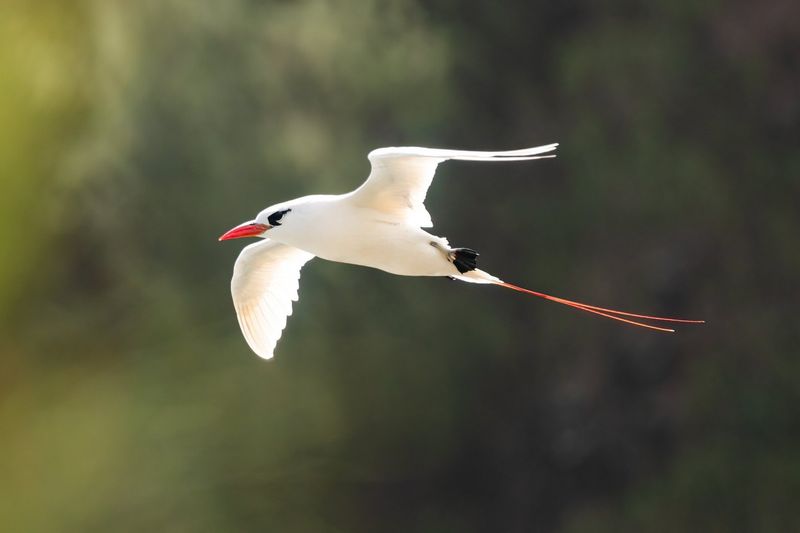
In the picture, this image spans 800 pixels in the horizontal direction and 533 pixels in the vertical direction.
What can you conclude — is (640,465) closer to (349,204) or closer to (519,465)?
(519,465)

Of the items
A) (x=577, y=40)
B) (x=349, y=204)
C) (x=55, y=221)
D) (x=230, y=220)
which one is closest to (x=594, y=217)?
(x=577, y=40)

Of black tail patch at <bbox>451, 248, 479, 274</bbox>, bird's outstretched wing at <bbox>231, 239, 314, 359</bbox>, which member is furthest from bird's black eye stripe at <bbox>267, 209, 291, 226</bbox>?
bird's outstretched wing at <bbox>231, 239, 314, 359</bbox>

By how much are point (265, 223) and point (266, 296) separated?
923mm

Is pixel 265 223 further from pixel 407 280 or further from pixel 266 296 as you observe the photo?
pixel 407 280

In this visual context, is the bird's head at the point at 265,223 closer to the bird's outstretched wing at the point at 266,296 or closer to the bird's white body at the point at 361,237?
the bird's white body at the point at 361,237

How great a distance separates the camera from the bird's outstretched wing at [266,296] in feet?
20.3

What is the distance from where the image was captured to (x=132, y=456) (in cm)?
957

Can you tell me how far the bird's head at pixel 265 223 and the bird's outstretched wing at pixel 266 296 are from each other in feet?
2.56

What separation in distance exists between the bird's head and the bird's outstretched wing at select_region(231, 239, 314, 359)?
2.56ft

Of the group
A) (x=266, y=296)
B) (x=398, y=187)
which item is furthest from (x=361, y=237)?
(x=266, y=296)

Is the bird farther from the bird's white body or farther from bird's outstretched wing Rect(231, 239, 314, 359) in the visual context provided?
bird's outstretched wing Rect(231, 239, 314, 359)

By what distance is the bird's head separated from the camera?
532cm

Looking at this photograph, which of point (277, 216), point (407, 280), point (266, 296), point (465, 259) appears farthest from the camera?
point (407, 280)

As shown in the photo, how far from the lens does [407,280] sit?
Result: 1105cm
